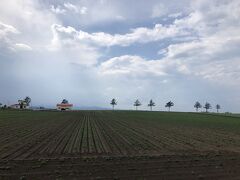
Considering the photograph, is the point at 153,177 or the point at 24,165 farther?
the point at 24,165

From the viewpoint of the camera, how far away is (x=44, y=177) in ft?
40.7

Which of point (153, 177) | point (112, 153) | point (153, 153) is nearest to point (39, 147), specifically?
point (112, 153)

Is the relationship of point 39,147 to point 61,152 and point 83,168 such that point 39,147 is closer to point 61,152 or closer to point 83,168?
point 61,152

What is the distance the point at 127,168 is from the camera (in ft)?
47.0

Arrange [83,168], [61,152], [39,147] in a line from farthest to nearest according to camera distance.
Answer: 1. [39,147]
2. [61,152]
3. [83,168]

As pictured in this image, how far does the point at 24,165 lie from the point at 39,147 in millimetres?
5791

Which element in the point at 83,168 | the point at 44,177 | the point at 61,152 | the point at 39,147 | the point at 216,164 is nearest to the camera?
the point at 44,177

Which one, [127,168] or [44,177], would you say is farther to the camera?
[127,168]

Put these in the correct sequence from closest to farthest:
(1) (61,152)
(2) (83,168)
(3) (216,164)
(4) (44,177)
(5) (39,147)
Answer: (4) (44,177), (2) (83,168), (3) (216,164), (1) (61,152), (5) (39,147)

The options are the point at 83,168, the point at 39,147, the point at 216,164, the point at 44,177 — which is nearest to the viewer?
the point at 44,177

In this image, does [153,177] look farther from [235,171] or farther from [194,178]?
[235,171]

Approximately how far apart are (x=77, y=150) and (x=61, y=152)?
1.10 m


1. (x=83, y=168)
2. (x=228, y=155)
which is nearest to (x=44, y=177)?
(x=83, y=168)

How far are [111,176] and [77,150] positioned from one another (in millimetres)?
6753
